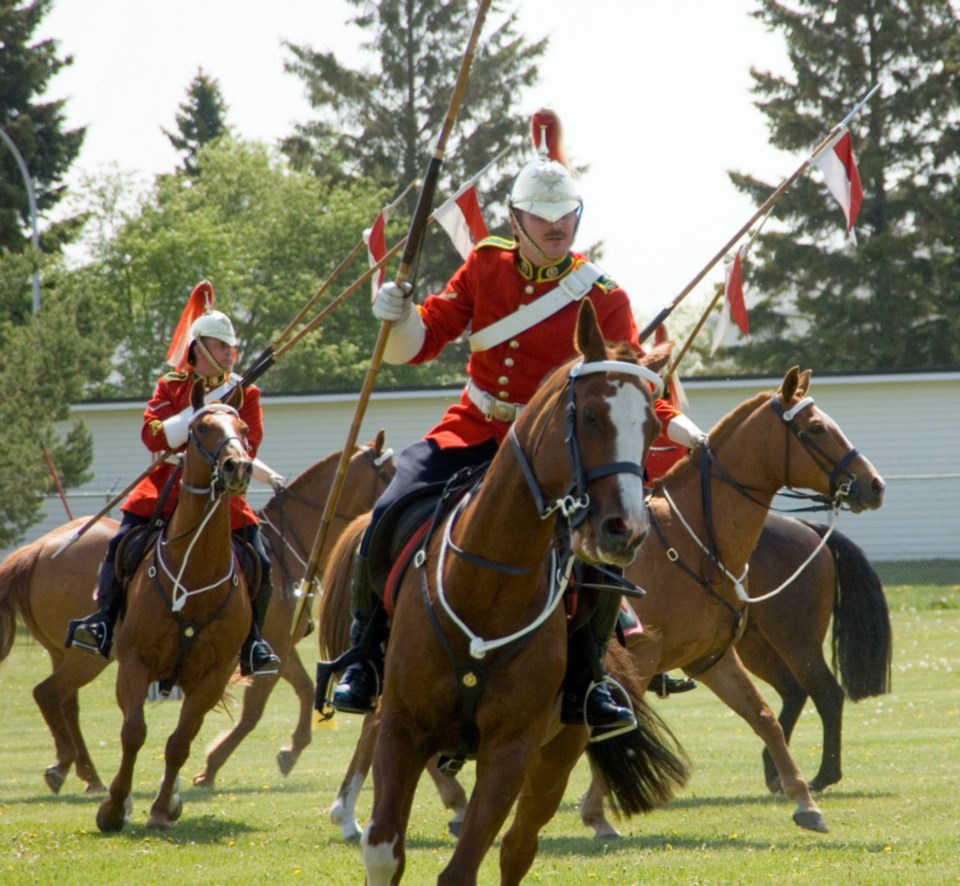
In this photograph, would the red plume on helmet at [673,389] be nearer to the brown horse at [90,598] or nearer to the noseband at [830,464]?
the noseband at [830,464]

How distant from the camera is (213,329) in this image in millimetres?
9875

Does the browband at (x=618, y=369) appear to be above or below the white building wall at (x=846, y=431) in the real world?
above

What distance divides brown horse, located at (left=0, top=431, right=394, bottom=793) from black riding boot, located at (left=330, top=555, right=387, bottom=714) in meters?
5.73

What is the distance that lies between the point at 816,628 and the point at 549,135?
571 cm

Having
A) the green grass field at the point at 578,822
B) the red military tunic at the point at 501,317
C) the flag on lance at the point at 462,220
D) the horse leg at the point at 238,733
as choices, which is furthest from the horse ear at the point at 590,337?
the horse leg at the point at 238,733

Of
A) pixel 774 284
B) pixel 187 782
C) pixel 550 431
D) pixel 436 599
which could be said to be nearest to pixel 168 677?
pixel 187 782

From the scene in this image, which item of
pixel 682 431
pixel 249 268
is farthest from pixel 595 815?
pixel 249 268

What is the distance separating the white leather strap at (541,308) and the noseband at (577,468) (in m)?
0.90

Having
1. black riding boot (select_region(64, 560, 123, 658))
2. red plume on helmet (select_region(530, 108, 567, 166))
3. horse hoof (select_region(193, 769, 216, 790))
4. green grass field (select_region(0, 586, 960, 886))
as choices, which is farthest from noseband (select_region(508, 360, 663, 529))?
horse hoof (select_region(193, 769, 216, 790))

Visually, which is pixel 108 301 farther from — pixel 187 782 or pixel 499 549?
pixel 499 549

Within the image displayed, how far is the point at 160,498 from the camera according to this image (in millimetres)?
9930

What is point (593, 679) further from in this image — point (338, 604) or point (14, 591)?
point (14, 591)

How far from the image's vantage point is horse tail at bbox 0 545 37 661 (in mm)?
12312

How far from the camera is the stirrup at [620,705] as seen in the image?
575cm
